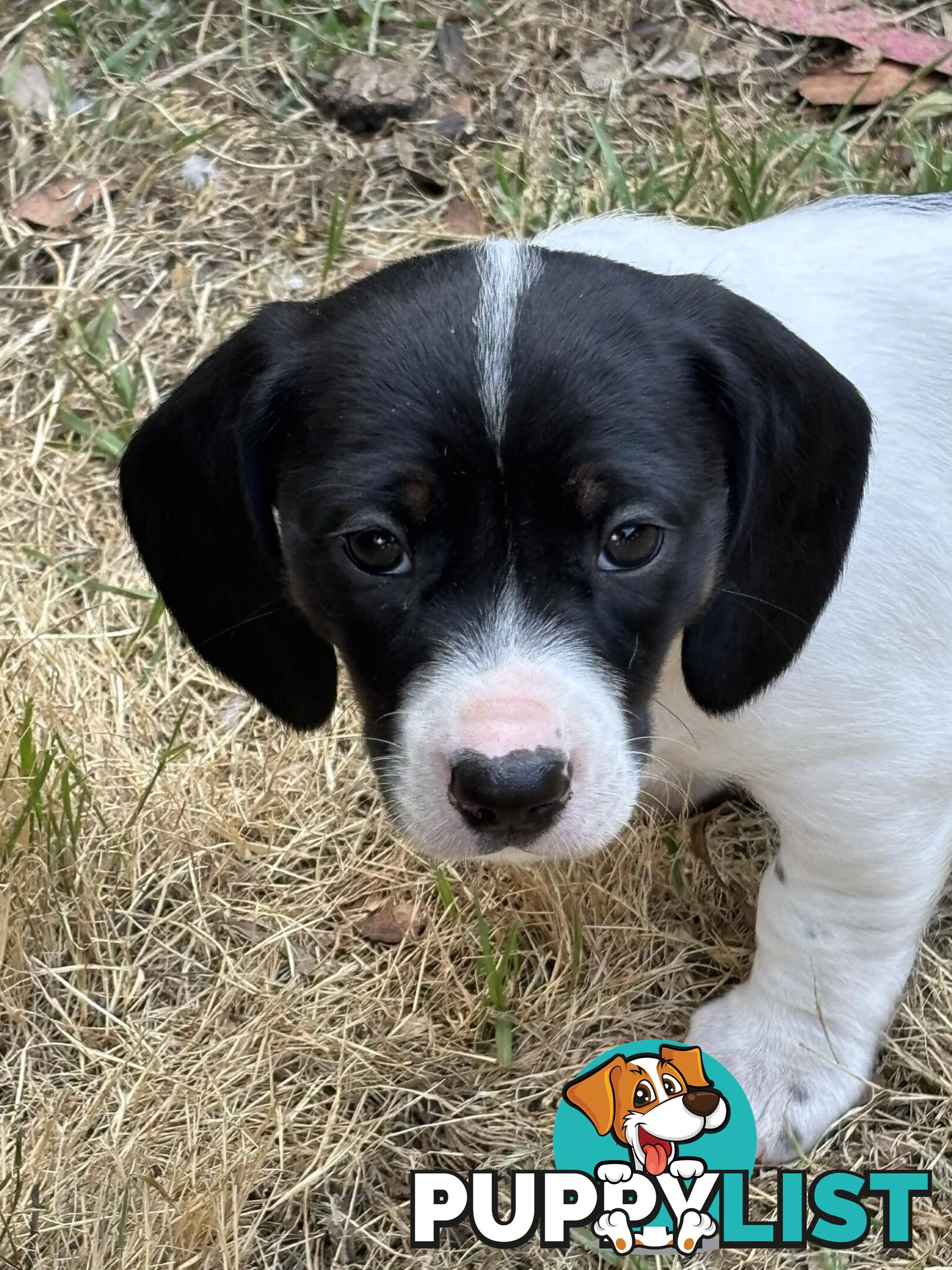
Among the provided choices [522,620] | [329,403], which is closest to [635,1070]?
[522,620]

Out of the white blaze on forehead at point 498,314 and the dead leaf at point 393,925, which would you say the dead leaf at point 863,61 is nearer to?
the white blaze on forehead at point 498,314

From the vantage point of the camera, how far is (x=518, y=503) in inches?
95.6

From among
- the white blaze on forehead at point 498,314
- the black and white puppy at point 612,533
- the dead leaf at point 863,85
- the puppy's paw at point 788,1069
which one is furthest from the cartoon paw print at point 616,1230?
the dead leaf at point 863,85

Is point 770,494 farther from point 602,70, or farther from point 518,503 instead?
point 602,70

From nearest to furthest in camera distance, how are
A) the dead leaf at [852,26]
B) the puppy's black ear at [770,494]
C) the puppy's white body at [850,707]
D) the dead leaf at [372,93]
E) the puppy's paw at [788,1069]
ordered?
the puppy's black ear at [770,494], the puppy's white body at [850,707], the puppy's paw at [788,1069], the dead leaf at [852,26], the dead leaf at [372,93]

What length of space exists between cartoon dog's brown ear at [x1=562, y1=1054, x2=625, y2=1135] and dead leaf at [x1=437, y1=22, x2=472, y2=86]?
388 cm

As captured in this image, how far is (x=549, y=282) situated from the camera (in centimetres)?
257

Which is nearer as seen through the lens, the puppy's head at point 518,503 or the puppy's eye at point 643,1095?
the puppy's head at point 518,503

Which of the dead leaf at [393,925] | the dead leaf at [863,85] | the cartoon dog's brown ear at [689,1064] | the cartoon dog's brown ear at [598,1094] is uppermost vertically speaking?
the dead leaf at [863,85]

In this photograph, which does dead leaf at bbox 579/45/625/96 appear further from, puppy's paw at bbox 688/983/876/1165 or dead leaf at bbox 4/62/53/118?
puppy's paw at bbox 688/983/876/1165

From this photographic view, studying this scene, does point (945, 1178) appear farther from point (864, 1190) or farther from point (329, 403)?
point (329, 403)

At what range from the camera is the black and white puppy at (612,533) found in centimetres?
245

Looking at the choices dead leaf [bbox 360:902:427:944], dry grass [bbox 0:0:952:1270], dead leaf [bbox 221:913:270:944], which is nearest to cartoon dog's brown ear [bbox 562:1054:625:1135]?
dry grass [bbox 0:0:952:1270]

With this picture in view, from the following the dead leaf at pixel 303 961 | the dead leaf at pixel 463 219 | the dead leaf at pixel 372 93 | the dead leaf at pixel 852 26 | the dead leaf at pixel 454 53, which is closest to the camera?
the dead leaf at pixel 303 961
